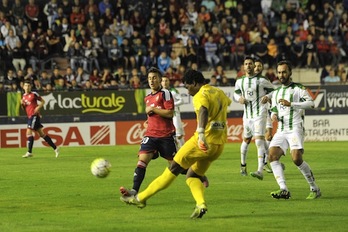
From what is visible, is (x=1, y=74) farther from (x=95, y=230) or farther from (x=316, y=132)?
(x=95, y=230)

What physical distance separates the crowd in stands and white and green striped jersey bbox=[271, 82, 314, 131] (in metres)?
17.1

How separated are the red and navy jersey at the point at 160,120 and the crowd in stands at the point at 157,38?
16584 mm

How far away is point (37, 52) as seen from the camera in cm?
3384

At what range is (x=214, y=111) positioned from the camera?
1283cm

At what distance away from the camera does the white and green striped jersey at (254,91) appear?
1939 centimetres

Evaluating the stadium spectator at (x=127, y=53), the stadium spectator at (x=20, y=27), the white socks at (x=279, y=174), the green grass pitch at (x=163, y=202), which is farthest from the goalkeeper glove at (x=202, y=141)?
the stadium spectator at (x=20, y=27)

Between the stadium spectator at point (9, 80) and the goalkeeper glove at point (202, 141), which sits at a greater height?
the goalkeeper glove at point (202, 141)

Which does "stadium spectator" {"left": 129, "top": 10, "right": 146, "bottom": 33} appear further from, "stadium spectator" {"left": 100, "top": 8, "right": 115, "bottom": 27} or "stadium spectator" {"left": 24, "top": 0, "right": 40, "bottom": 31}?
"stadium spectator" {"left": 24, "top": 0, "right": 40, "bottom": 31}

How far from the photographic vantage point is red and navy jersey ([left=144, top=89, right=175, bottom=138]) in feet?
49.8

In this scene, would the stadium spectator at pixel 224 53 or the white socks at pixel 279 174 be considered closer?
the white socks at pixel 279 174

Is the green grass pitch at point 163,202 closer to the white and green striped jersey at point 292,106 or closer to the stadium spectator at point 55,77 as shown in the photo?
the white and green striped jersey at point 292,106

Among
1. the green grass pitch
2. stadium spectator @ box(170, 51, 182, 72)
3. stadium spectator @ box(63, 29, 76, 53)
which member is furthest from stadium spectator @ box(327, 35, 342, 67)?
the green grass pitch

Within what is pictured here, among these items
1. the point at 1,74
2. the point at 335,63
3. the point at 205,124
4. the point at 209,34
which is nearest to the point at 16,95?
the point at 1,74

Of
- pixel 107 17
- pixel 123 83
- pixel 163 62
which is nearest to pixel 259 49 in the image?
pixel 163 62
